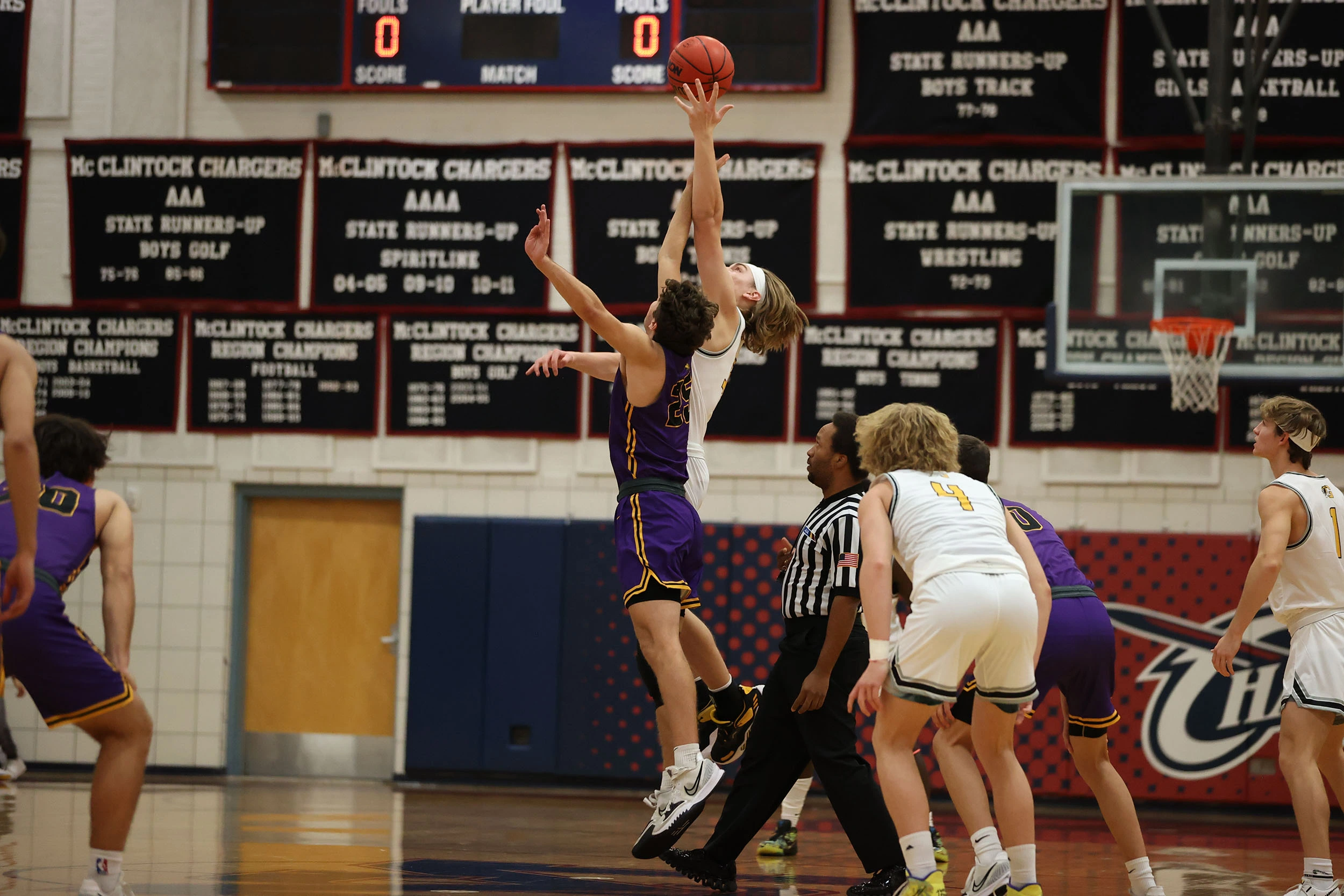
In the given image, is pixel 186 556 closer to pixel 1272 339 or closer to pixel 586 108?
pixel 586 108

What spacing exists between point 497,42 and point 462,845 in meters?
6.16

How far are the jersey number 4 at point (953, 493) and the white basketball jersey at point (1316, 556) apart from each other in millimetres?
1935

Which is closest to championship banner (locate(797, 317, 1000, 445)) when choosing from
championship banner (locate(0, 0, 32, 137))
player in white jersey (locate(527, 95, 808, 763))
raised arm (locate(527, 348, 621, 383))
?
player in white jersey (locate(527, 95, 808, 763))

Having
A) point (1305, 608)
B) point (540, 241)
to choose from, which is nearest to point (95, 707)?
point (540, 241)

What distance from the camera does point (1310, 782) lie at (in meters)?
5.86

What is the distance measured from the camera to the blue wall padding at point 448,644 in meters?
10.5

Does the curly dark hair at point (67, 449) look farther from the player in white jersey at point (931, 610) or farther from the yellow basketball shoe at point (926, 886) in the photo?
the yellow basketball shoe at point (926, 886)

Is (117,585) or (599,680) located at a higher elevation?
(117,585)

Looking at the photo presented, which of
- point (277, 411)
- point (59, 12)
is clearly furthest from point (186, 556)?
point (59, 12)

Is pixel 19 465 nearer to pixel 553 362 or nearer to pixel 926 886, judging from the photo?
pixel 553 362

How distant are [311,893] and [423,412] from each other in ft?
18.9

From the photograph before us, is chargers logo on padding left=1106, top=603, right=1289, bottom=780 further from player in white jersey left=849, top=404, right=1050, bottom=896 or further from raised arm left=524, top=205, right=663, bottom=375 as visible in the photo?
raised arm left=524, top=205, right=663, bottom=375

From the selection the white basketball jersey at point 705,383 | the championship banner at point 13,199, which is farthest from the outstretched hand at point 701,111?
the championship banner at point 13,199

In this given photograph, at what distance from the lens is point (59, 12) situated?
10977mm
